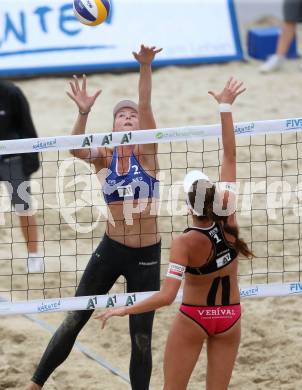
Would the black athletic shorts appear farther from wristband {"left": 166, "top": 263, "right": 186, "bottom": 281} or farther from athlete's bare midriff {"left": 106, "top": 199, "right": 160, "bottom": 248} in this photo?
wristband {"left": 166, "top": 263, "right": 186, "bottom": 281}

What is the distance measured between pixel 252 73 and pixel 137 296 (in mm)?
7622

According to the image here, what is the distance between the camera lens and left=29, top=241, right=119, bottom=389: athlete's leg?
21.3 ft

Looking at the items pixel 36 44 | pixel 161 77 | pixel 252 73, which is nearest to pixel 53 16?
pixel 36 44

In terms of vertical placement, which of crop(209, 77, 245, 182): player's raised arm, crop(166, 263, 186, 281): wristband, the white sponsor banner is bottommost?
crop(166, 263, 186, 281): wristband

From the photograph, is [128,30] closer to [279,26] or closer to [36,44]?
[36,44]

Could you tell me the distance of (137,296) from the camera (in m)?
6.43

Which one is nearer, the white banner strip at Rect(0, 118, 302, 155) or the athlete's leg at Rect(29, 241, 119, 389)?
the white banner strip at Rect(0, 118, 302, 155)

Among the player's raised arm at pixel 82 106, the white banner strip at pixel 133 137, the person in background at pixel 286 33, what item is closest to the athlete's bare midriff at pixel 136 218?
the white banner strip at pixel 133 137

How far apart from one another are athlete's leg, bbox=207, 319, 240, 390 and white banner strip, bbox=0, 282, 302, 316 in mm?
820

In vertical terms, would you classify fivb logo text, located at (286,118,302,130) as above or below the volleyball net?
above

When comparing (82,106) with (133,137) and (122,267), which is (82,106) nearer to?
(133,137)

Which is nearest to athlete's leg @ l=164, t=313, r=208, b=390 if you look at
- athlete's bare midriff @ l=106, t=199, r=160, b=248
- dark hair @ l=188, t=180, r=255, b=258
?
dark hair @ l=188, t=180, r=255, b=258

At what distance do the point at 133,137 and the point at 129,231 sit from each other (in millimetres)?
622

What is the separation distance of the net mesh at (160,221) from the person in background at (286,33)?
9.91 ft
